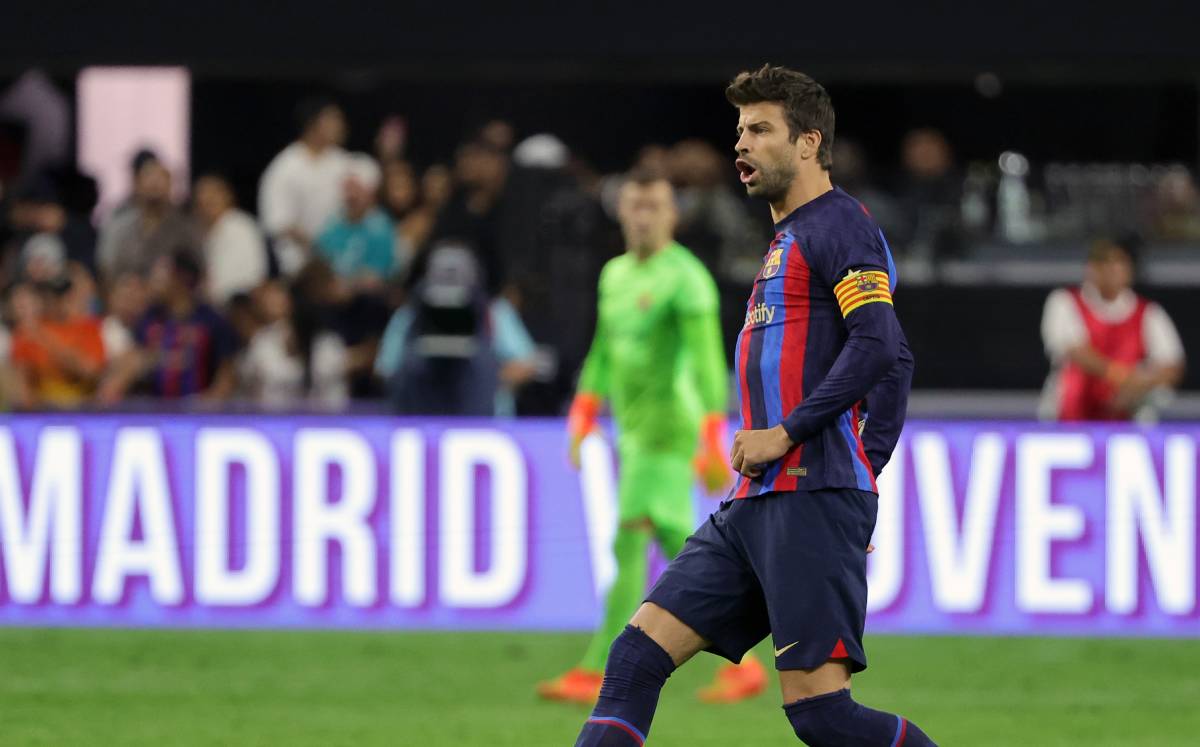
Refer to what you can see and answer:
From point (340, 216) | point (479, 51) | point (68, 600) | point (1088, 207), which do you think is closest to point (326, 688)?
point (68, 600)

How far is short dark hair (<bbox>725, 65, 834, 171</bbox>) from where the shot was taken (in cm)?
507

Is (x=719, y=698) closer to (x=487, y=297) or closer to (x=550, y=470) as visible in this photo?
(x=550, y=470)

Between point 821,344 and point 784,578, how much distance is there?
59 centimetres

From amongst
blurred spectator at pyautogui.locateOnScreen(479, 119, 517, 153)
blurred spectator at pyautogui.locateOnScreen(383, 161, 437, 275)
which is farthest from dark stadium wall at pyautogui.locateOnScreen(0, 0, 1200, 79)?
blurred spectator at pyautogui.locateOnScreen(479, 119, 517, 153)

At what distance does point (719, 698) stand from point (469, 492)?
2505mm

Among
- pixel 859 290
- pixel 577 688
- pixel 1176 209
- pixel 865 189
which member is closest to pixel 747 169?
pixel 859 290

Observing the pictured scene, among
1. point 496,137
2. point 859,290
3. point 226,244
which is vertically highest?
point 496,137

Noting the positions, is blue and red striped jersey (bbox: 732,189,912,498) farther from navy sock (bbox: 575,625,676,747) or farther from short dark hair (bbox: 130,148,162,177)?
short dark hair (bbox: 130,148,162,177)

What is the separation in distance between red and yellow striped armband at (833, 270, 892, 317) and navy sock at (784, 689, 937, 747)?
0.95m

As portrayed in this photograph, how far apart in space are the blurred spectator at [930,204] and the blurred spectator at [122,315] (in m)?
5.15

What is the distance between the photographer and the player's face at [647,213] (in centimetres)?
848

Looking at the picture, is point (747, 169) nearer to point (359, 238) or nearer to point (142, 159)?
point (359, 238)

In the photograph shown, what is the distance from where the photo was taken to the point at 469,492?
35.1 feet

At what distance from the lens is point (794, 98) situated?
507cm
